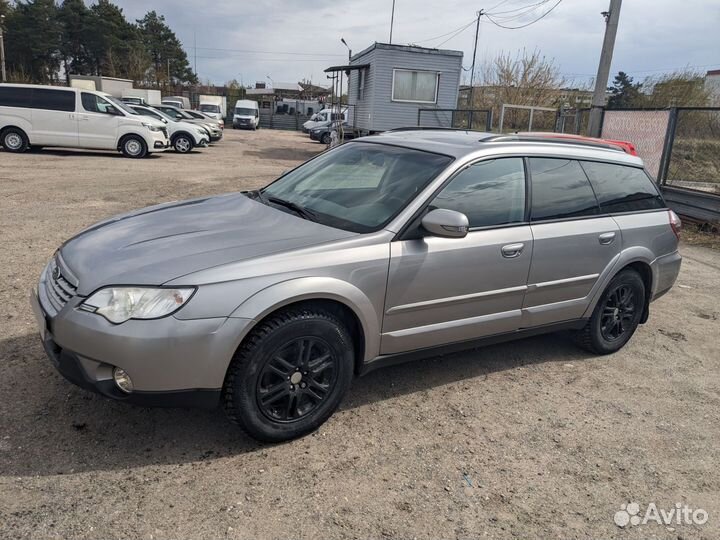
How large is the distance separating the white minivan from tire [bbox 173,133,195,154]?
3.92 metres

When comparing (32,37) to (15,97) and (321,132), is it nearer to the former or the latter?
(321,132)

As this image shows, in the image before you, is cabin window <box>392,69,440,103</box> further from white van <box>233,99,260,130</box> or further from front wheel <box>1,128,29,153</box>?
white van <box>233,99,260,130</box>

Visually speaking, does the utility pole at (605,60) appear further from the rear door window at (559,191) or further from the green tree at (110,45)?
the green tree at (110,45)

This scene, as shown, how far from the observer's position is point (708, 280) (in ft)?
22.9

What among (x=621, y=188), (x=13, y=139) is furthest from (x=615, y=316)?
(x=13, y=139)

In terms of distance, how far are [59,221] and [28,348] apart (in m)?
4.62

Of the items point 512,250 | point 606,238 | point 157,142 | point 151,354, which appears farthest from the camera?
point 157,142

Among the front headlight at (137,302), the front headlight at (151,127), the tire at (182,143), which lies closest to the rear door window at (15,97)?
the front headlight at (151,127)

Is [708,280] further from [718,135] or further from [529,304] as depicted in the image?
[718,135]

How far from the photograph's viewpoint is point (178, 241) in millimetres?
3074

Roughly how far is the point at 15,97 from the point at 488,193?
16.6m

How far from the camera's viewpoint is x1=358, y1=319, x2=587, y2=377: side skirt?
333 cm

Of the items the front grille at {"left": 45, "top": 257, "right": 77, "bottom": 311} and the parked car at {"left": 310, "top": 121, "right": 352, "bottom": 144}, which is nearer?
the front grille at {"left": 45, "top": 257, "right": 77, "bottom": 311}

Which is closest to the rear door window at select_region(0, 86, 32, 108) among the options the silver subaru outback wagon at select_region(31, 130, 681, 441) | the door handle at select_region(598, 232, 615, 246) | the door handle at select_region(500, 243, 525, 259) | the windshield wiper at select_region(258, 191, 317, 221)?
the silver subaru outback wagon at select_region(31, 130, 681, 441)
